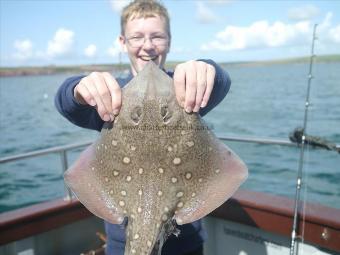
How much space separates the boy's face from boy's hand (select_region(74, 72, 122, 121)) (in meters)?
0.78

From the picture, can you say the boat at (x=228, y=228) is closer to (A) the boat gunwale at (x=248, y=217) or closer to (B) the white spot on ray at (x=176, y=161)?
(A) the boat gunwale at (x=248, y=217)

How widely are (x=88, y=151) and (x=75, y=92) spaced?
0.36 m

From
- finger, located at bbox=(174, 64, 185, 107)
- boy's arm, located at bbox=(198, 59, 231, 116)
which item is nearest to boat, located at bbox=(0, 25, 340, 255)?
boy's arm, located at bbox=(198, 59, 231, 116)

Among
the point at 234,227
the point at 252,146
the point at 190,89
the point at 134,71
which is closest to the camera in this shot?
the point at 190,89

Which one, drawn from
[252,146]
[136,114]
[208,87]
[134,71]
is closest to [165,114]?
[136,114]

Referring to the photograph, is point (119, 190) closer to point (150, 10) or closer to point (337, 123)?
point (150, 10)

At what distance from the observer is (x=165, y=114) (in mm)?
1888

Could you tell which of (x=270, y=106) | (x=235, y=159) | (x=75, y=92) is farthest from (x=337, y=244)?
(x=270, y=106)

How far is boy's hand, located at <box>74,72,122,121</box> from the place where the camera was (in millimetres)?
1877

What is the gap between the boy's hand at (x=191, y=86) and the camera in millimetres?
1861

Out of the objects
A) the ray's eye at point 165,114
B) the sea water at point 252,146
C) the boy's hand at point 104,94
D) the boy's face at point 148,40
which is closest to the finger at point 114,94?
the boy's hand at point 104,94

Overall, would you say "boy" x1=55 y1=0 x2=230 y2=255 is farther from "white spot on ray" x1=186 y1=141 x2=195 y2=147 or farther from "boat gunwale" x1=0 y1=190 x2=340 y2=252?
"boat gunwale" x1=0 y1=190 x2=340 y2=252

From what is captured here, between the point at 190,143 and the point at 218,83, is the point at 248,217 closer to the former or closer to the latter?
the point at 218,83

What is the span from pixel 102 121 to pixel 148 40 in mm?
655
